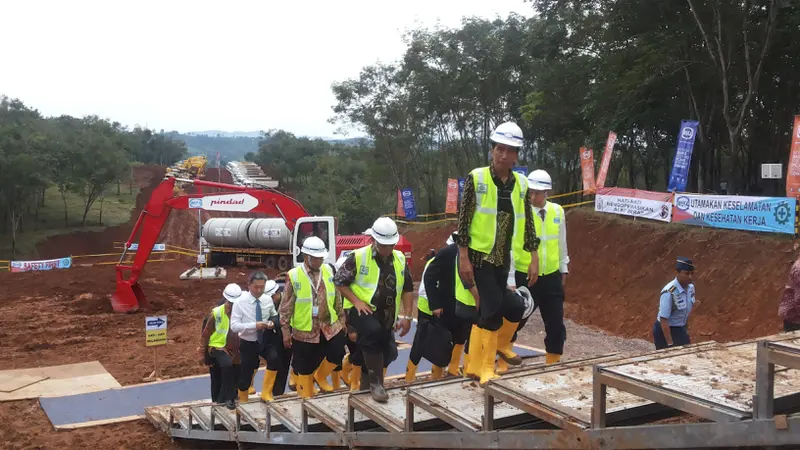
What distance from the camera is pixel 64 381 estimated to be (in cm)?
1298

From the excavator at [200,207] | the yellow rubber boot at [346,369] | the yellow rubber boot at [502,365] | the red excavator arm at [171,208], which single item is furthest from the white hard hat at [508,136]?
the red excavator arm at [171,208]

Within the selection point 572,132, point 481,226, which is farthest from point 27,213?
point 481,226

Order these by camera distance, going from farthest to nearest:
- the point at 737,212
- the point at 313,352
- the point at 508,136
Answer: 1. the point at 737,212
2. the point at 313,352
3. the point at 508,136

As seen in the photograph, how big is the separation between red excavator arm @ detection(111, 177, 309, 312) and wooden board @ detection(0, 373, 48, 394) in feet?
20.0

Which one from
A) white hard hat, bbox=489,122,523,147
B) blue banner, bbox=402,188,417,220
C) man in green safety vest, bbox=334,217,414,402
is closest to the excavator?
man in green safety vest, bbox=334,217,414,402

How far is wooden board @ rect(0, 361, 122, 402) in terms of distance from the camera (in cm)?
1216

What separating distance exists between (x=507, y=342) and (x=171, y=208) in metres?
15.4

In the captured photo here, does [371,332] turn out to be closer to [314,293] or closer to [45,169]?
[314,293]

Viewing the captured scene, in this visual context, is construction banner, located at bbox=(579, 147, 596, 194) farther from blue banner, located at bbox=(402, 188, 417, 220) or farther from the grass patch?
the grass patch

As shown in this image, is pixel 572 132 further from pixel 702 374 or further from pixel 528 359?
pixel 702 374

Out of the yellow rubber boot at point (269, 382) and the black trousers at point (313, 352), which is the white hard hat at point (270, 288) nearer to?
the yellow rubber boot at point (269, 382)

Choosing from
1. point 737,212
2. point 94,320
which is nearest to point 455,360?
point 737,212

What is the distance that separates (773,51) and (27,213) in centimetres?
4731

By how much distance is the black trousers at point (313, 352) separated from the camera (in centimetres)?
725
